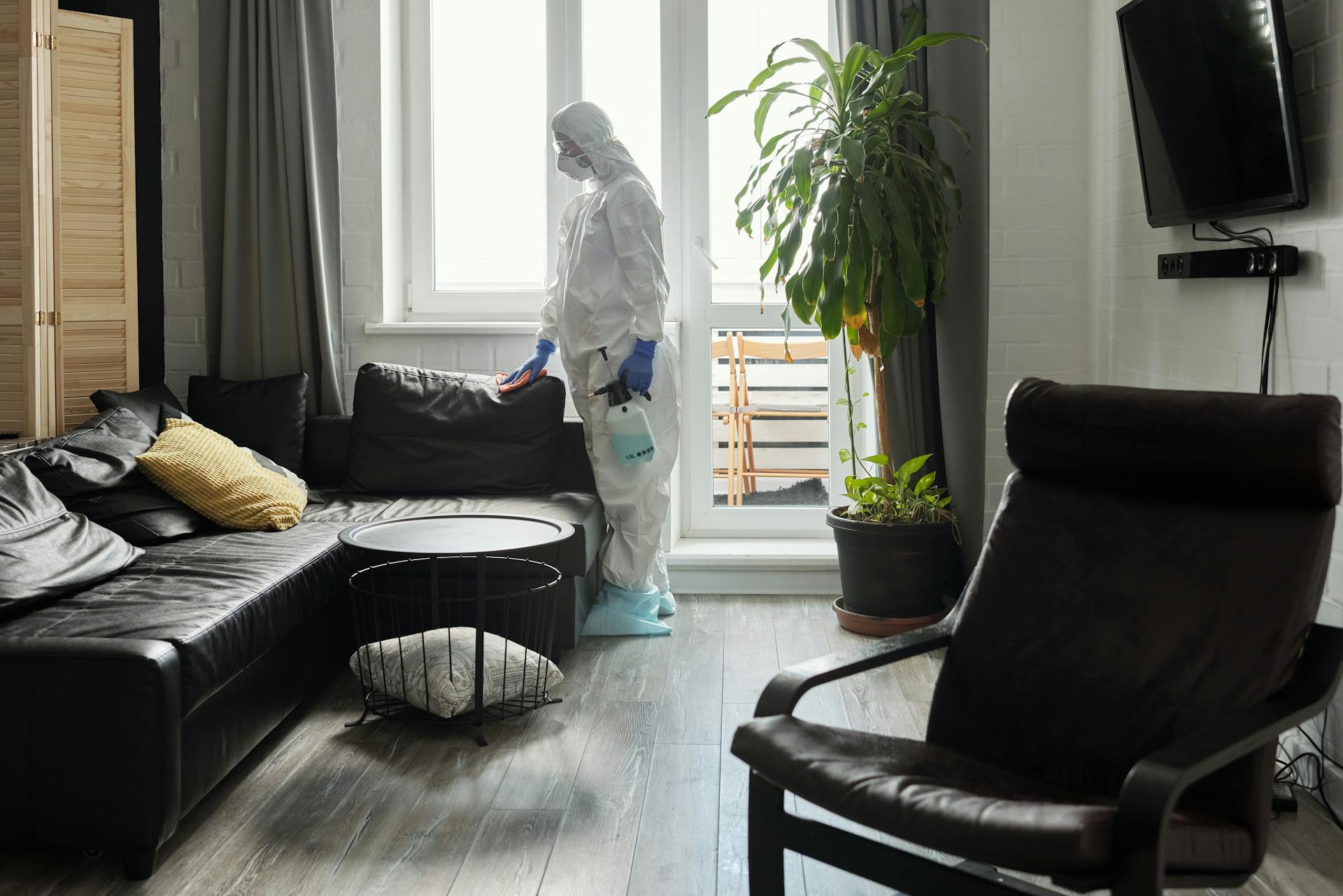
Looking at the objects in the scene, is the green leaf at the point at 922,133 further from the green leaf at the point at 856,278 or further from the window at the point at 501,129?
the window at the point at 501,129

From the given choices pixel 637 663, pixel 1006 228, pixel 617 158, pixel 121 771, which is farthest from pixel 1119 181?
pixel 121 771

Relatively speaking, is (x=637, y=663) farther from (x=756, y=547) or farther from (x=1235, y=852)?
(x=1235, y=852)

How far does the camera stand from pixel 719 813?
252 cm

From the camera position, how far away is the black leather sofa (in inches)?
86.1

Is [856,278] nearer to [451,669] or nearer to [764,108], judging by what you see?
[764,108]

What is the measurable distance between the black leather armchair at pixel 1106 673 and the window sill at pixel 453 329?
248 cm

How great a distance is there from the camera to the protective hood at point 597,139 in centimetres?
377

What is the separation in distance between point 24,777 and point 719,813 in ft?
4.26

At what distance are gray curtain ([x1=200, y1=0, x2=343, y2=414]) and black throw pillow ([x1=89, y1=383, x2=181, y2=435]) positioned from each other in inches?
19.3

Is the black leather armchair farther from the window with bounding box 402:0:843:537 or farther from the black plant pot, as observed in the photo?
the window with bounding box 402:0:843:537

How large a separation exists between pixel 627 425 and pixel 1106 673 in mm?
1971

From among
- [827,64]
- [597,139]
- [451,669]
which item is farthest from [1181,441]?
[597,139]

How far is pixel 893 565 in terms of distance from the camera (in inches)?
152

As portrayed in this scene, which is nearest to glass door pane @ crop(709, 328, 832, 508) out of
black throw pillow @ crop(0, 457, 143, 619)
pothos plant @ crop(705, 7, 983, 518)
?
pothos plant @ crop(705, 7, 983, 518)
